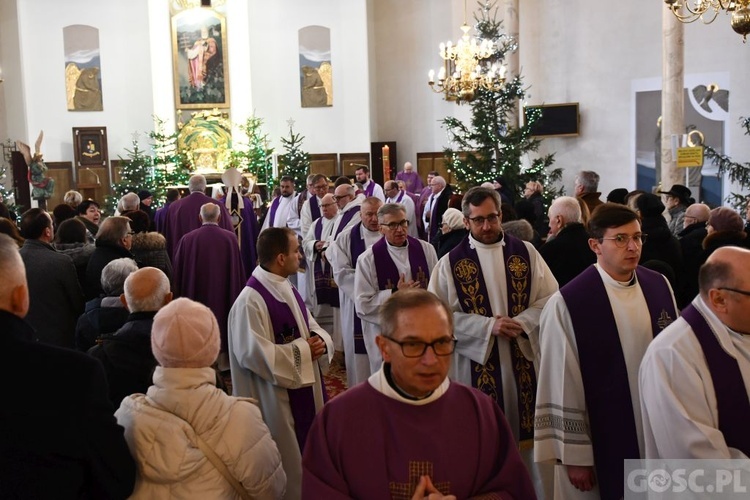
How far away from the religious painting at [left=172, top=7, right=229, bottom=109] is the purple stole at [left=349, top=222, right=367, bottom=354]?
53.2 ft

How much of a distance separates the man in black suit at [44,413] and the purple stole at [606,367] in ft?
7.15

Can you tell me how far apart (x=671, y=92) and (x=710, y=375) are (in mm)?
12156

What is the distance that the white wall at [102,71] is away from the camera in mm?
21969

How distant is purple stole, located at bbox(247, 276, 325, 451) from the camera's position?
4.67 m

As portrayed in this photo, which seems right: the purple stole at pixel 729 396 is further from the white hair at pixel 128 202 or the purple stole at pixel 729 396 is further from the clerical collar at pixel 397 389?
the white hair at pixel 128 202

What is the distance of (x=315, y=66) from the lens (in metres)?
23.0

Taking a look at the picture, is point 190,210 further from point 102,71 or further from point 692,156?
point 102,71

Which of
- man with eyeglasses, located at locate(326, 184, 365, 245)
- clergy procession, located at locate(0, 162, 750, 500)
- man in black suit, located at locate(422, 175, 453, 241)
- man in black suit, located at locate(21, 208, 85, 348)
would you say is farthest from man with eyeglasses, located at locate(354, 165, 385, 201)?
man in black suit, located at locate(21, 208, 85, 348)

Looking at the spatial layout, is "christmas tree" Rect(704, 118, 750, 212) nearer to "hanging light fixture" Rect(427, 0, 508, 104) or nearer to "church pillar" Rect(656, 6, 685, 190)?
"church pillar" Rect(656, 6, 685, 190)

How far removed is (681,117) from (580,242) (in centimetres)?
960

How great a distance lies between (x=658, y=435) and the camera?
3.13 m

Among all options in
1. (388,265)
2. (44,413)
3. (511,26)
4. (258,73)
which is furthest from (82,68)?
(44,413)

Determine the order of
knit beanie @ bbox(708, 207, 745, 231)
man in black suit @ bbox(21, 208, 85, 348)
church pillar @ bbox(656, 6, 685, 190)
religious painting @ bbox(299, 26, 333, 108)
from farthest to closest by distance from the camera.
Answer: religious painting @ bbox(299, 26, 333, 108), church pillar @ bbox(656, 6, 685, 190), knit beanie @ bbox(708, 207, 745, 231), man in black suit @ bbox(21, 208, 85, 348)

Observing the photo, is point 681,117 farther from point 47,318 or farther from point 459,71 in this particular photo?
point 47,318
